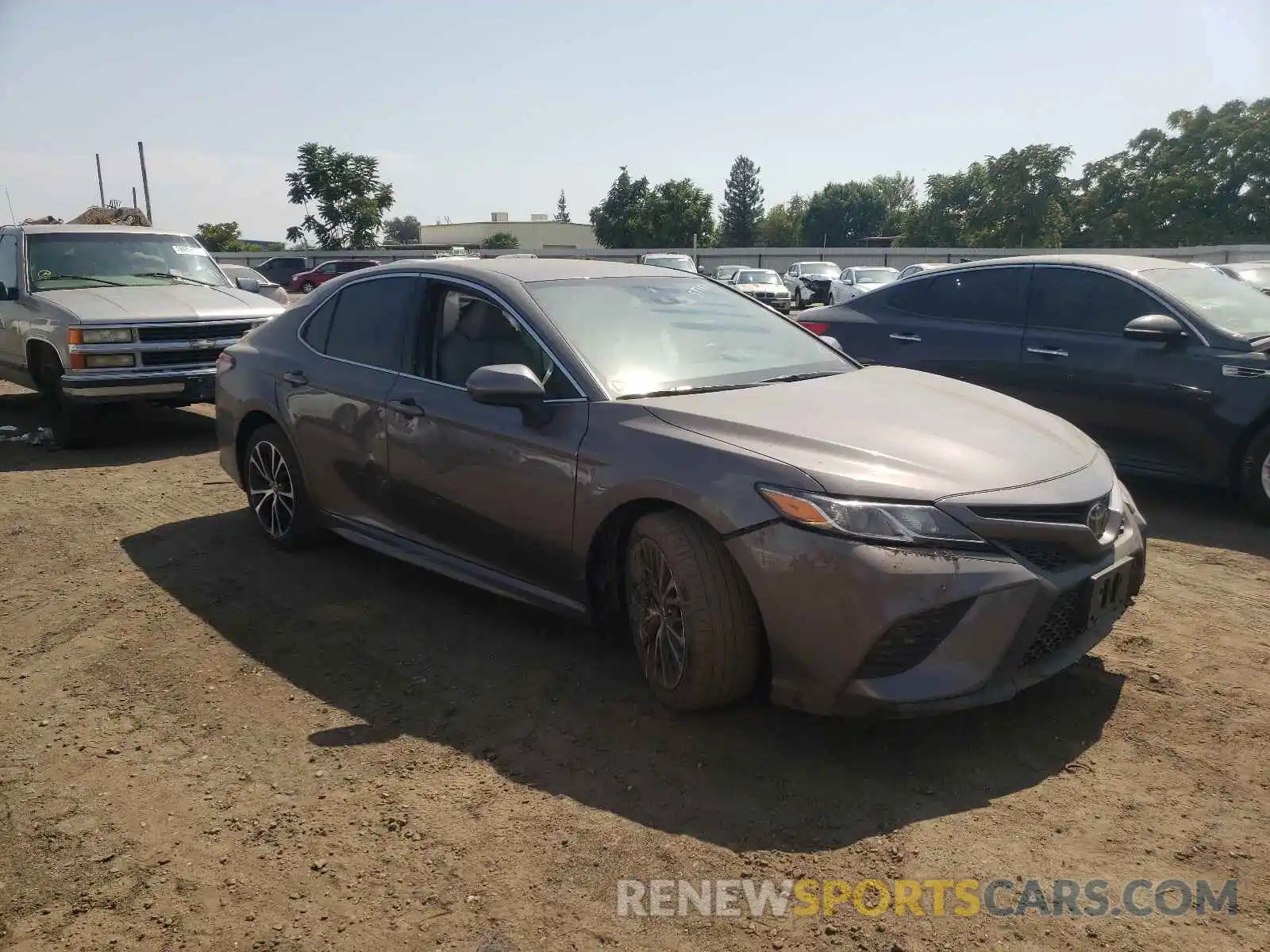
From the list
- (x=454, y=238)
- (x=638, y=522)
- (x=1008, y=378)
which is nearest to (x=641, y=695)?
(x=638, y=522)

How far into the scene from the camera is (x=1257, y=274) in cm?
1009

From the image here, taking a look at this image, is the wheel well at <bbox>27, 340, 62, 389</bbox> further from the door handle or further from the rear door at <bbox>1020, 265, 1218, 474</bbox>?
the rear door at <bbox>1020, 265, 1218, 474</bbox>

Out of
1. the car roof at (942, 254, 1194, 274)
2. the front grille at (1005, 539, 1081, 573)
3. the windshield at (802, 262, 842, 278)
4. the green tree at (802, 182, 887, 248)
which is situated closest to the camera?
the front grille at (1005, 539, 1081, 573)

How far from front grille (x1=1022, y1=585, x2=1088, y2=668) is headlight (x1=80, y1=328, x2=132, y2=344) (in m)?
7.84

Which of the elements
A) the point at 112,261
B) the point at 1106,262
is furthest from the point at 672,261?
the point at 1106,262

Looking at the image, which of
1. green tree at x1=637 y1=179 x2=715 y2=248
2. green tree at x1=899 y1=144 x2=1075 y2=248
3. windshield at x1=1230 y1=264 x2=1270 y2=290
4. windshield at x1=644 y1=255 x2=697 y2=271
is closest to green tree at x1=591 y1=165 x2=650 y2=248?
green tree at x1=637 y1=179 x2=715 y2=248

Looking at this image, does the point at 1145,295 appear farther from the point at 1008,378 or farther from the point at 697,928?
the point at 697,928

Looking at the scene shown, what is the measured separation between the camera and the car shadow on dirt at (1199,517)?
5387 mm

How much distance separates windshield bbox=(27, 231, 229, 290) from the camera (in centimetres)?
905

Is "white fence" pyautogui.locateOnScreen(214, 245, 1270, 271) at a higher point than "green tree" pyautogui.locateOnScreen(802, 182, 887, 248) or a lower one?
lower

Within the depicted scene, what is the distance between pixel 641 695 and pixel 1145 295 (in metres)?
4.60

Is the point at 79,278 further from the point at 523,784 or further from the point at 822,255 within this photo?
the point at 822,255

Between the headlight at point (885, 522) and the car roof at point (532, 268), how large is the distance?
1.91m

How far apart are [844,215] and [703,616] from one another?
12373 cm
